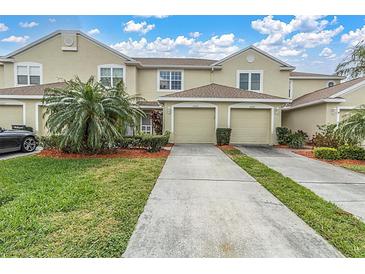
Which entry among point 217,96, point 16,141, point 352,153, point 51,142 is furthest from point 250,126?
point 16,141

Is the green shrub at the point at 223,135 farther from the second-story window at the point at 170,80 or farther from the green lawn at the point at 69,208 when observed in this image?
the green lawn at the point at 69,208

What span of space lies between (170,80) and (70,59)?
7346mm

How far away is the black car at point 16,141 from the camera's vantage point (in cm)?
1007

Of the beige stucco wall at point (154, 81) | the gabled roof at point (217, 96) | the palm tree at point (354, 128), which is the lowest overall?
the palm tree at point (354, 128)

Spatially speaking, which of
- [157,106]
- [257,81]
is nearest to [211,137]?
[157,106]

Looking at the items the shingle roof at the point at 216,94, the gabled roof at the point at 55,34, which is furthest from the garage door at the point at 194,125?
the gabled roof at the point at 55,34

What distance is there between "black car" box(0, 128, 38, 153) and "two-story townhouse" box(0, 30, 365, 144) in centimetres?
493

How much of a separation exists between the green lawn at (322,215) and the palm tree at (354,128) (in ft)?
18.1

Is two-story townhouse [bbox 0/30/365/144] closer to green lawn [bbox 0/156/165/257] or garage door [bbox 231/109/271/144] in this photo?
garage door [bbox 231/109/271/144]

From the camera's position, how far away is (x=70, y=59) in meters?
18.1

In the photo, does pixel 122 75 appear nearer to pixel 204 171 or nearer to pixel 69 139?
pixel 69 139

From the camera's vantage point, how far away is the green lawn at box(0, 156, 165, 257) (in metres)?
3.06

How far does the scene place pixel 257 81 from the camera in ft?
63.6

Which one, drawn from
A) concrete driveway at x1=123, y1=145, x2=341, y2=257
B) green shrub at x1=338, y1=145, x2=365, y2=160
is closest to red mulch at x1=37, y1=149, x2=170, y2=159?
concrete driveway at x1=123, y1=145, x2=341, y2=257
